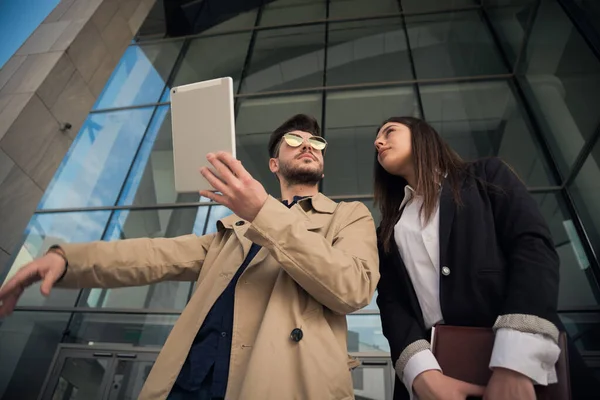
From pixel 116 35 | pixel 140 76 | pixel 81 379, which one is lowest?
pixel 81 379

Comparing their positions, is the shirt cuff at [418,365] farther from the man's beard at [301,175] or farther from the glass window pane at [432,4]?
the glass window pane at [432,4]

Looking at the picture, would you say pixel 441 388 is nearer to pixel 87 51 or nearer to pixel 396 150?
pixel 396 150

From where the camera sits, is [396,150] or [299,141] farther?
[299,141]

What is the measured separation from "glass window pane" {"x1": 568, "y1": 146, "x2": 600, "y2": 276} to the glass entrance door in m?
5.45

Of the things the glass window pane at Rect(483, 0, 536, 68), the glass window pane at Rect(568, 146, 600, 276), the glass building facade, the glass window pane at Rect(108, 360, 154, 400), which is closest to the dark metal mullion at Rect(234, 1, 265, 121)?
the glass building facade

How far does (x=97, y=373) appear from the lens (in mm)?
4637

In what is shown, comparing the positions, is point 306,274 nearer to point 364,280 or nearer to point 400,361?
point 364,280

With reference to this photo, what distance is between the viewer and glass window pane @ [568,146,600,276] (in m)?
4.26

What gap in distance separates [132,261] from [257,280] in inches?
27.7

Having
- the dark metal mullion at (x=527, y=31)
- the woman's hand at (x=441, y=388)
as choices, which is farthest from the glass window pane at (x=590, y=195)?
the woman's hand at (x=441, y=388)

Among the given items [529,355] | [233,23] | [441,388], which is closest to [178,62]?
[233,23]

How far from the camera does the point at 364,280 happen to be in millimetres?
1531

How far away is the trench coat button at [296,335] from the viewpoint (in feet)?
4.81

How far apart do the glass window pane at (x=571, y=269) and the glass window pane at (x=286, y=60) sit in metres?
5.35
